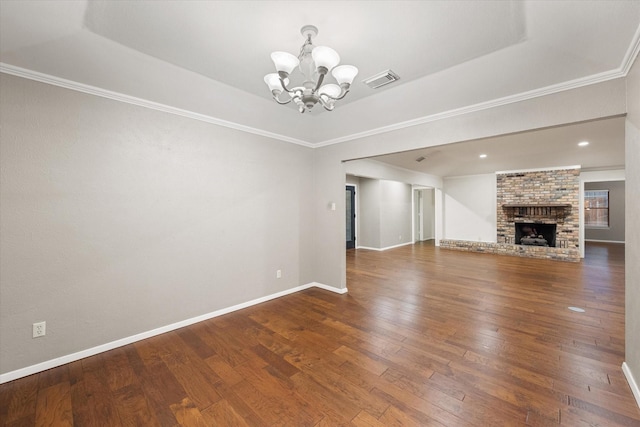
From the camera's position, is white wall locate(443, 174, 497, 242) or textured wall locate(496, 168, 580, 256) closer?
textured wall locate(496, 168, 580, 256)

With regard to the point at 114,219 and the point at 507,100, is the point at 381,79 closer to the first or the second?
the point at 507,100

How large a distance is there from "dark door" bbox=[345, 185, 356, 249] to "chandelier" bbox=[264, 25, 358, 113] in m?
6.27

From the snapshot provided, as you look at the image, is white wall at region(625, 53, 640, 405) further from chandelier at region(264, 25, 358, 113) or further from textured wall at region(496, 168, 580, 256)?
textured wall at region(496, 168, 580, 256)

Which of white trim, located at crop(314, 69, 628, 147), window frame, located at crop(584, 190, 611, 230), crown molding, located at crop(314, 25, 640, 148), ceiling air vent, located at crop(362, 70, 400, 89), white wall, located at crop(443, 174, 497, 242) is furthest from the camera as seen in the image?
window frame, located at crop(584, 190, 611, 230)

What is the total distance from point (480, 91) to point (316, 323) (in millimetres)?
3069

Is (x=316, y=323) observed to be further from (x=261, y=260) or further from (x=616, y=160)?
(x=616, y=160)

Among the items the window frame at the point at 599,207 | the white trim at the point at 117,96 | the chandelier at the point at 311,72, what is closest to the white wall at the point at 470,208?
the window frame at the point at 599,207

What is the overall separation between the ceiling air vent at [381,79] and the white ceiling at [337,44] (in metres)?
0.07

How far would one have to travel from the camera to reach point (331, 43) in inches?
83.9

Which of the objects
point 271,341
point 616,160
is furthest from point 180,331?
point 616,160

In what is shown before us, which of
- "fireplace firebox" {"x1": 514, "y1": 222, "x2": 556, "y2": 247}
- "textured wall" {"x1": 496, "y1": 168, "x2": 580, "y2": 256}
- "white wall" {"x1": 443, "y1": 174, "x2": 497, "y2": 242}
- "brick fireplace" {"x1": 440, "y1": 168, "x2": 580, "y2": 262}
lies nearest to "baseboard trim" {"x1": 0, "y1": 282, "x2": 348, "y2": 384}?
"brick fireplace" {"x1": 440, "y1": 168, "x2": 580, "y2": 262}

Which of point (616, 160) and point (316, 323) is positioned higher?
point (616, 160)

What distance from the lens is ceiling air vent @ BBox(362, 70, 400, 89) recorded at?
2531 mm

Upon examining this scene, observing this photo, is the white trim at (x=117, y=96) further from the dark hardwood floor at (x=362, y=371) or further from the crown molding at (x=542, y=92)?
the dark hardwood floor at (x=362, y=371)
